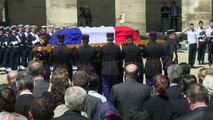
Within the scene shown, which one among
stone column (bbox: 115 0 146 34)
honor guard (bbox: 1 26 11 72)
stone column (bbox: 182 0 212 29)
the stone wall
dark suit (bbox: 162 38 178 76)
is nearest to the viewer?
dark suit (bbox: 162 38 178 76)

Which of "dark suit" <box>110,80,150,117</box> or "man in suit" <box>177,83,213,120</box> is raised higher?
"man in suit" <box>177,83,213,120</box>

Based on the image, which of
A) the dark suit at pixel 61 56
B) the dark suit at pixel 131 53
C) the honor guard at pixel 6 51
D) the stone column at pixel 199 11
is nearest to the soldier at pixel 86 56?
the dark suit at pixel 61 56

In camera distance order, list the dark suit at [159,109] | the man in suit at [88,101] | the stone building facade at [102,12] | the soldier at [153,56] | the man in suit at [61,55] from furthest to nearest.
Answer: the stone building facade at [102,12] → the soldier at [153,56] → the man in suit at [61,55] → the man in suit at [88,101] → the dark suit at [159,109]

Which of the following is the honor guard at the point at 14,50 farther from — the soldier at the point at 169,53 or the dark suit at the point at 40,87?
the dark suit at the point at 40,87

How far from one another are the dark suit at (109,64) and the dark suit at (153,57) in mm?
821

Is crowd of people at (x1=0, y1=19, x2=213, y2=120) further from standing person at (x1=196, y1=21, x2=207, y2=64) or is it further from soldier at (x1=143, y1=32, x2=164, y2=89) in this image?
standing person at (x1=196, y1=21, x2=207, y2=64)

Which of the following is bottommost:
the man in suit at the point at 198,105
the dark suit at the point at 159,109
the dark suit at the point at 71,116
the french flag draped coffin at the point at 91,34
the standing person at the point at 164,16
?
the dark suit at the point at 159,109

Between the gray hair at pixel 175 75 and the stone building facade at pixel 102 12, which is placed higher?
the stone building facade at pixel 102 12

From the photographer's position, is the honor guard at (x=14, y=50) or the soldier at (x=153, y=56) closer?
the soldier at (x=153, y=56)

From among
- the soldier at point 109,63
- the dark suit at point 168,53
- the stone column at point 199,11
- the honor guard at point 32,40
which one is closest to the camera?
the soldier at point 109,63

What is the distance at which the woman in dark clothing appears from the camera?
21.9 feet

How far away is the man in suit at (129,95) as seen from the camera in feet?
24.8

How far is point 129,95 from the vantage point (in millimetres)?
7582

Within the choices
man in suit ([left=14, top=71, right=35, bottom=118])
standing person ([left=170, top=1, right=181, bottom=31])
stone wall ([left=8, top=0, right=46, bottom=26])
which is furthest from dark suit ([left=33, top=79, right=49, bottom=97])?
stone wall ([left=8, top=0, right=46, bottom=26])
